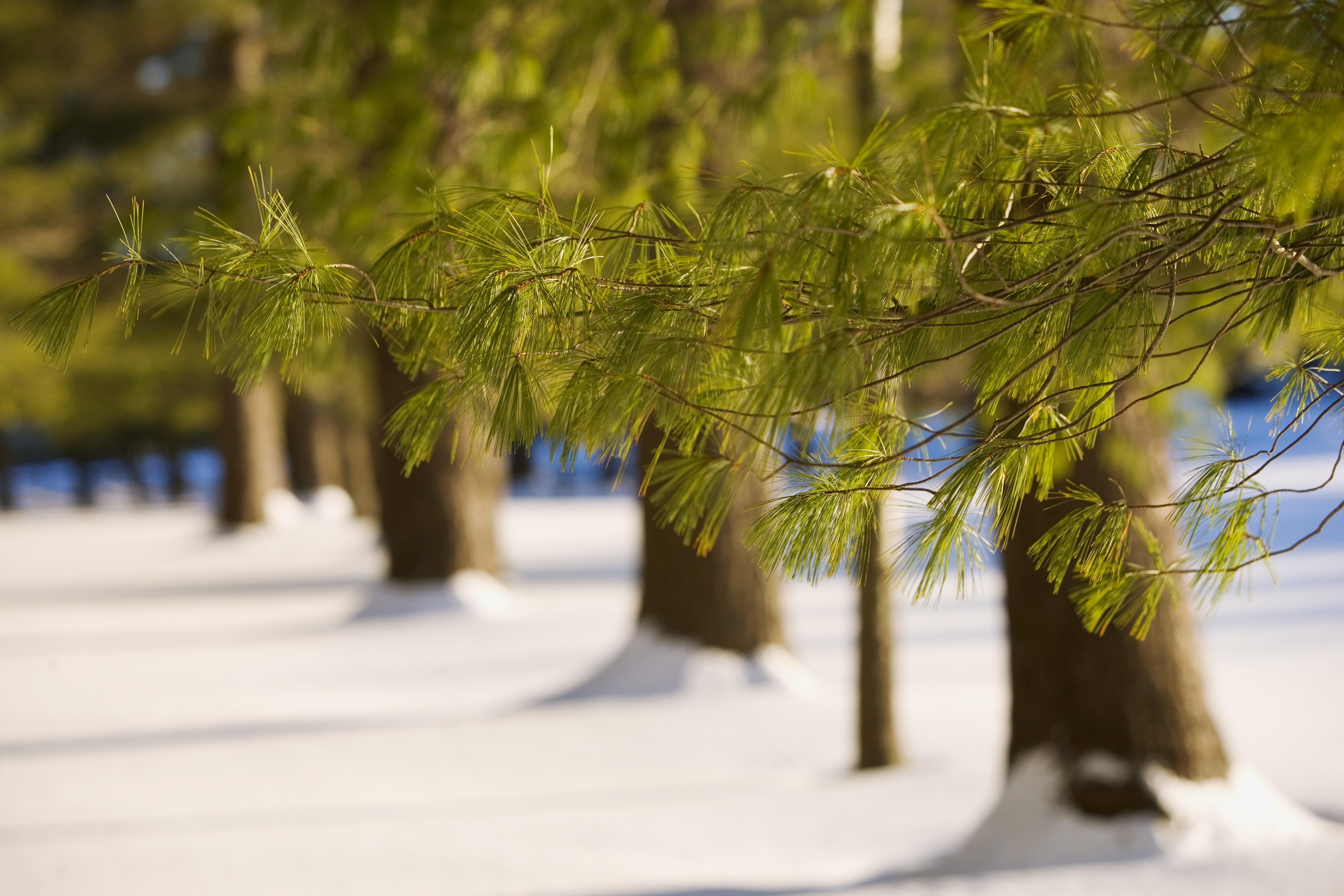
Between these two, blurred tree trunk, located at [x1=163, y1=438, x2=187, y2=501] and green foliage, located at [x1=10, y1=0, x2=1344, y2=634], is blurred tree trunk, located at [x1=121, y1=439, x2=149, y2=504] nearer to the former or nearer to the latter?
blurred tree trunk, located at [x1=163, y1=438, x2=187, y2=501]

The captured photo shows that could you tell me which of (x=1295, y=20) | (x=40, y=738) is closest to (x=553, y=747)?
(x=40, y=738)

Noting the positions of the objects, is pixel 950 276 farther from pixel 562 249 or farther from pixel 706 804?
pixel 706 804

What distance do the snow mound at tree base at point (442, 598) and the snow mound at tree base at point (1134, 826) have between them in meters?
6.13

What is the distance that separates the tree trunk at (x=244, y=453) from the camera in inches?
→ 655

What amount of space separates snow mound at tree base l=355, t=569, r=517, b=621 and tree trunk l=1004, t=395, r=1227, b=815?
243 inches

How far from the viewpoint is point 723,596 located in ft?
22.0

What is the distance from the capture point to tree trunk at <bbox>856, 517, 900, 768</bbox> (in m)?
5.18

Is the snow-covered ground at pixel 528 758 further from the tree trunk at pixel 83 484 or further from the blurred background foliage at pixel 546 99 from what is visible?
the tree trunk at pixel 83 484

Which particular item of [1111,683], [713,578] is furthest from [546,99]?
[1111,683]

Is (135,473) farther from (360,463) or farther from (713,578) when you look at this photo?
(713,578)

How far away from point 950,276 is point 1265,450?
0.56 meters

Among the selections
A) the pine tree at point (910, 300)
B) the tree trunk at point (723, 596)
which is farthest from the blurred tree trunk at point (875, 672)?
the pine tree at point (910, 300)

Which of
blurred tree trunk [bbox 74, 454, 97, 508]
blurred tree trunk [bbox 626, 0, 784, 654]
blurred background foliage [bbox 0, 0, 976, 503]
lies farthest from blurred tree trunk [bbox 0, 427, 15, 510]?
blurred tree trunk [bbox 626, 0, 784, 654]

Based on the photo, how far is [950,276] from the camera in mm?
1970
